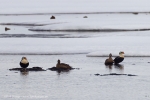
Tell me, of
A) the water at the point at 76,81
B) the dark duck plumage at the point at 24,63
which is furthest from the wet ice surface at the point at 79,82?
the dark duck plumage at the point at 24,63

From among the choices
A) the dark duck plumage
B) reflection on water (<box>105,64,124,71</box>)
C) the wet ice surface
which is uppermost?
the dark duck plumage

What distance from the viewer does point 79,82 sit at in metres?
13.0

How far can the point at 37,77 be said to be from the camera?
13758 millimetres

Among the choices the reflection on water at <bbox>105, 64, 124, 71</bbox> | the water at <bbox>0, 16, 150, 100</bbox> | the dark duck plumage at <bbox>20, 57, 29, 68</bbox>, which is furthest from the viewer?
the reflection on water at <bbox>105, 64, 124, 71</bbox>

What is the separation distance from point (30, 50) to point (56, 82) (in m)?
6.25

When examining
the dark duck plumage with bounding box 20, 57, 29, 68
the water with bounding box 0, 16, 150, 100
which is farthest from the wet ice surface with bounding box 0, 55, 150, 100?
the dark duck plumage with bounding box 20, 57, 29, 68

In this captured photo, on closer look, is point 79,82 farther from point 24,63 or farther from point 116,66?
point 116,66

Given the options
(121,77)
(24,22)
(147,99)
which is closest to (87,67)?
(121,77)

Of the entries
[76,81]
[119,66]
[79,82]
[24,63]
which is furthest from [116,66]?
[79,82]

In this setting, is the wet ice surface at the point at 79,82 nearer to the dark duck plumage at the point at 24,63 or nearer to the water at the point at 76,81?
the water at the point at 76,81

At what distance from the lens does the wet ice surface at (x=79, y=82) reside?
37.3 ft

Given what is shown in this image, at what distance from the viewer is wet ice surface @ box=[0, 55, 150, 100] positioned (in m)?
11.4

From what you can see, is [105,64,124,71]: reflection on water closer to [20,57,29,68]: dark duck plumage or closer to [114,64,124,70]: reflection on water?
[114,64,124,70]: reflection on water

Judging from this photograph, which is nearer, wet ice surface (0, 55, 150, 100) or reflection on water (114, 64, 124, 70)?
wet ice surface (0, 55, 150, 100)
